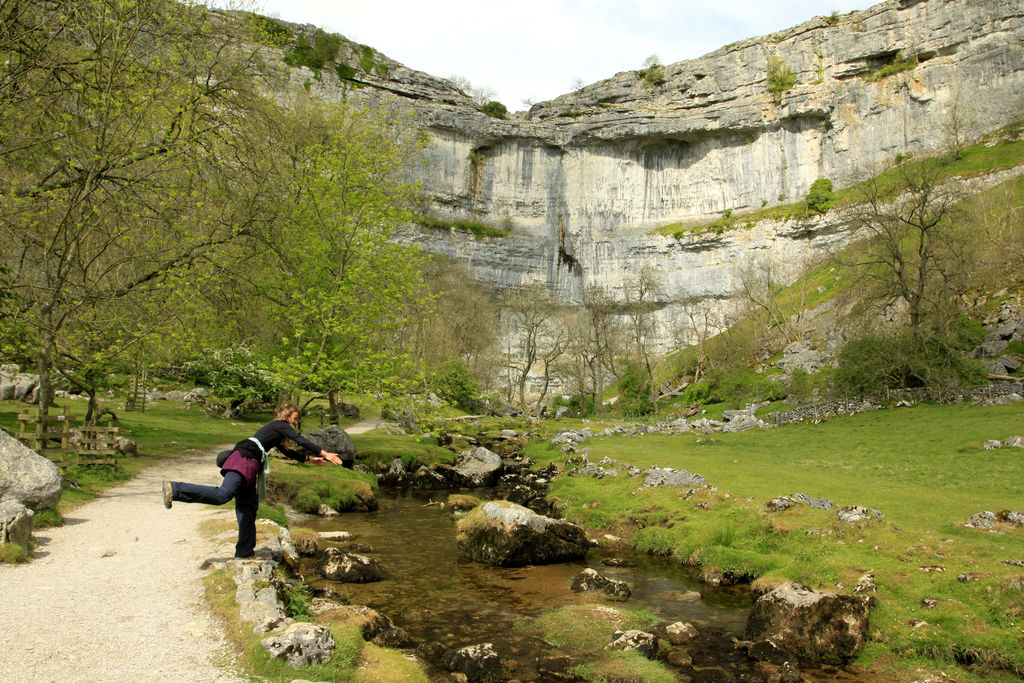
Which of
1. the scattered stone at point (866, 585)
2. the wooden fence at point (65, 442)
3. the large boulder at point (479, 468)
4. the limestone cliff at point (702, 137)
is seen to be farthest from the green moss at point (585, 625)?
the limestone cliff at point (702, 137)

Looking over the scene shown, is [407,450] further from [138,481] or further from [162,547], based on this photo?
[162,547]

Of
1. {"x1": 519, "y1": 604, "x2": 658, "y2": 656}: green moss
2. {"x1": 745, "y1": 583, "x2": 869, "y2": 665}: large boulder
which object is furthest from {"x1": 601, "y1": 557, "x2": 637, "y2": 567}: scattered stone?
{"x1": 745, "y1": 583, "x2": 869, "y2": 665}: large boulder

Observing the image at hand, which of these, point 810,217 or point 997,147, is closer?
point 997,147

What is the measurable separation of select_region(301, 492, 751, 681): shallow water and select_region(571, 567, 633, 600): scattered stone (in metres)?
0.17

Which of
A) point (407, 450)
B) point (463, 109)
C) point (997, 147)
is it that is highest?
point (463, 109)

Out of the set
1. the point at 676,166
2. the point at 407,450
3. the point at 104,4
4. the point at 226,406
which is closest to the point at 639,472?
the point at 407,450

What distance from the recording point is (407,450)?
25953 mm

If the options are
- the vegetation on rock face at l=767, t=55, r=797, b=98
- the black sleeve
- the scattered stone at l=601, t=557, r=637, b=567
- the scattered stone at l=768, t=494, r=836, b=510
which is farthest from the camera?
the vegetation on rock face at l=767, t=55, r=797, b=98

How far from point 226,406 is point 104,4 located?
22.7m

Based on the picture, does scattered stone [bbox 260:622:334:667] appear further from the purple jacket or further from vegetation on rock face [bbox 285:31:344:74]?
vegetation on rock face [bbox 285:31:344:74]

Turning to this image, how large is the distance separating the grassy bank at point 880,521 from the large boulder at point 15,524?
1216 cm

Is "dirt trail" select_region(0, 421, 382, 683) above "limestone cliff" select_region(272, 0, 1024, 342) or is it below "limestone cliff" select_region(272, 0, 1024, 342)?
below

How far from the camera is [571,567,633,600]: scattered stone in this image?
36.3 feet

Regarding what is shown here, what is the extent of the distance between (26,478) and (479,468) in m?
16.1
